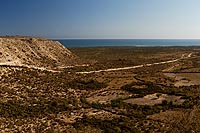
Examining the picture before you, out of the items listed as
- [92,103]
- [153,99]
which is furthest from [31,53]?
[153,99]

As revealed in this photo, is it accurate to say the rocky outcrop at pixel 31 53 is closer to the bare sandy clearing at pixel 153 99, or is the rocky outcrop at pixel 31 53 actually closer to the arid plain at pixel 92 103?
the arid plain at pixel 92 103

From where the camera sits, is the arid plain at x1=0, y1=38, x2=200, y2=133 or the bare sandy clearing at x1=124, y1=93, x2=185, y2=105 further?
the bare sandy clearing at x1=124, y1=93, x2=185, y2=105

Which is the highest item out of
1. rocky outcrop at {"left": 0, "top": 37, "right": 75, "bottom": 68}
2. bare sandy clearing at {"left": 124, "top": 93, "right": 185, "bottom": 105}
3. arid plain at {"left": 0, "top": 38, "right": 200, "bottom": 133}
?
rocky outcrop at {"left": 0, "top": 37, "right": 75, "bottom": 68}

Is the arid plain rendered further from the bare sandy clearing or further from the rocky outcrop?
the rocky outcrop

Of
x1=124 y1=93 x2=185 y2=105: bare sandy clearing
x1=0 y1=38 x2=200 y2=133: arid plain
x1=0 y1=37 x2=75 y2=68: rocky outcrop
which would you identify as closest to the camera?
x1=0 y1=38 x2=200 y2=133: arid plain

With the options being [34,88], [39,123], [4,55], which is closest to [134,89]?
[34,88]

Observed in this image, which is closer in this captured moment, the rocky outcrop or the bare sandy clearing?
the bare sandy clearing

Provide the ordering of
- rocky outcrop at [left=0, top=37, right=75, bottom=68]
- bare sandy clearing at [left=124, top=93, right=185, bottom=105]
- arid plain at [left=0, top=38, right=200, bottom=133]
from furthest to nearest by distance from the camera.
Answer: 1. rocky outcrop at [left=0, top=37, right=75, bottom=68]
2. bare sandy clearing at [left=124, top=93, right=185, bottom=105]
3. arid plain at [left=0, top=38, right=200, bottom=133]

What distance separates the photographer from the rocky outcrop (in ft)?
210

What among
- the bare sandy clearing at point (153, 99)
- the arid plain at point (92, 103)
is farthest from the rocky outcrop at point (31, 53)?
the bare sandy clearing at point (153, 99)

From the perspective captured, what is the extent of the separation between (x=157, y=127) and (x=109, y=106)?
9225mm

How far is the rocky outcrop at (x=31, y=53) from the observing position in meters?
63.9

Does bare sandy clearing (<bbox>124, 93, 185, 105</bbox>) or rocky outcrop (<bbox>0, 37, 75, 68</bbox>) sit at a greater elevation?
rocky outcrop (<bbox>0, 37, 75, 68</bbox>)

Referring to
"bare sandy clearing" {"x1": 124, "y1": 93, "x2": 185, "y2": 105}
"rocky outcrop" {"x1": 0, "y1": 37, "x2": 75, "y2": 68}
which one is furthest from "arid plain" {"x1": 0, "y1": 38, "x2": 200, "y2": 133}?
"rocky outcrop" {"x1": 0, "y1": 37, "x2": 75, "y2": 68}
